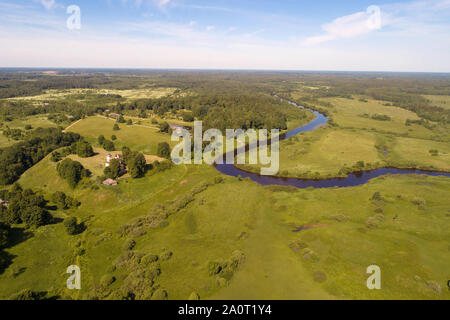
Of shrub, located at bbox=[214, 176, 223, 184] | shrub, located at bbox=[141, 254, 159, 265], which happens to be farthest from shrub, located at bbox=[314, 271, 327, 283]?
shrub, located at bbox=[214, 176, 223, 184]

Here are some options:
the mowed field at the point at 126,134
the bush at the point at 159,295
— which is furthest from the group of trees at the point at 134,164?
the bush at the point at 159,295

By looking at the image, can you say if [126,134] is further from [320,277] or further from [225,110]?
[320,277]

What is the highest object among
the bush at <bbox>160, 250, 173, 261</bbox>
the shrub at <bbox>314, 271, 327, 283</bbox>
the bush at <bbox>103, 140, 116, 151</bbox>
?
the bush at <bbox>103, 140, 116, 151</bbox>

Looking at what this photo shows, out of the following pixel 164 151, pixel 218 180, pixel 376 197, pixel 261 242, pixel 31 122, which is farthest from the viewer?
pixel 31 122

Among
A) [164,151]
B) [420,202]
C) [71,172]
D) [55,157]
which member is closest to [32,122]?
[55,157]

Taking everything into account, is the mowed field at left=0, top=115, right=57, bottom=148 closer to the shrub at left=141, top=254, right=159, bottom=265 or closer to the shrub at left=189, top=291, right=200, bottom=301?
the shrub at left=141, top=254, right=159, bottom=265
